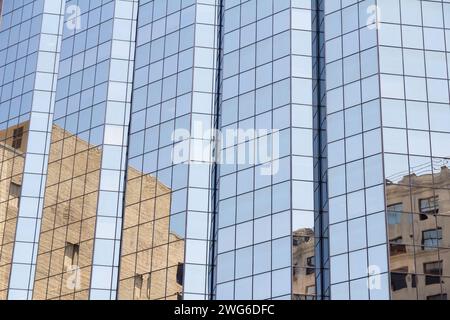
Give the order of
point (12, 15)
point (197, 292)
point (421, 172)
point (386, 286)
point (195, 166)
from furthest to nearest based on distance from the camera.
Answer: point (12, 15), point (195, 166), point (197, 292), point (421, 172), point (386, 286)

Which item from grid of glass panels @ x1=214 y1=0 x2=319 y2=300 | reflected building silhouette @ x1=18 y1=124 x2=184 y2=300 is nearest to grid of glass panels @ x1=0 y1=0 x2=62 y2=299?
reflected building silhouette @ x1=18 y1=124 x2=184 y2=300

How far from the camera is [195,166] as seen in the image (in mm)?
85125

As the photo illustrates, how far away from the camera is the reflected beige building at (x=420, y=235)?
68500 millimetres

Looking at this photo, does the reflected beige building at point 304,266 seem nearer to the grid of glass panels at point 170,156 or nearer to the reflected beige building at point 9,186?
the grid of glass panels at point 170,156

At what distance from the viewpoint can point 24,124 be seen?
101m

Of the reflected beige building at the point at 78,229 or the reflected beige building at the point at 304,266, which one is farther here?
the reflected beige building at the point at 78,229

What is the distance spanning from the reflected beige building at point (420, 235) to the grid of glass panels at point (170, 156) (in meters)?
18.4

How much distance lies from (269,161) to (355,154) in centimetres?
801

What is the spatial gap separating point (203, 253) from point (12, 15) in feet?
149

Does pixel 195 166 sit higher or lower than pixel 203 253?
higher

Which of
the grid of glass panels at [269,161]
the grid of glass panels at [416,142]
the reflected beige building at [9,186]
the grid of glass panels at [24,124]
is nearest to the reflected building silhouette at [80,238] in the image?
the reflected beige building at [9,186]
